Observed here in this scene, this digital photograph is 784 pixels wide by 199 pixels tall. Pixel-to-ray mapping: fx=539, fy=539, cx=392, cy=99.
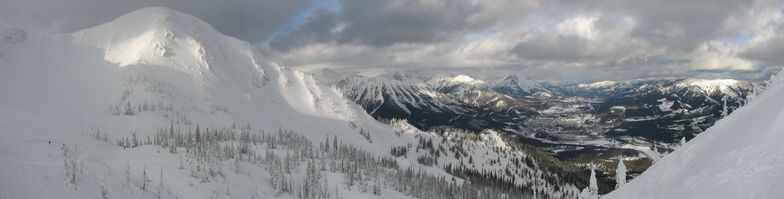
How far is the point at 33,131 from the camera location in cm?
17738

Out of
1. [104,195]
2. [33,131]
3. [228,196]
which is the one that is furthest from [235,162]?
[104,195]

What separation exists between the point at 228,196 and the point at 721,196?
13820 centimetres

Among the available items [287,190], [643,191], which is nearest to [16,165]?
[643,191]

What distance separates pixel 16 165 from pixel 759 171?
94.2 metres

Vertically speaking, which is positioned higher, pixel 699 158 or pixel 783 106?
pixel 783 106

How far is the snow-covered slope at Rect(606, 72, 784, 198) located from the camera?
70.8 feet

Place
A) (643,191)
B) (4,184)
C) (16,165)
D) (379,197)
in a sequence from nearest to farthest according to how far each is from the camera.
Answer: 1. (643,191)
2. (4,184)
3. (16,165)
4. (379,197)

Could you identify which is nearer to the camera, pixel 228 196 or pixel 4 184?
pixel 4 184

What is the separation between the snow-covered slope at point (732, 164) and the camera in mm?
21578

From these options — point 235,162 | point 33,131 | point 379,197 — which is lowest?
point 379,197

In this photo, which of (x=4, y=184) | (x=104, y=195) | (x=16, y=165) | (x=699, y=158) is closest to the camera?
(x=699, y=158)

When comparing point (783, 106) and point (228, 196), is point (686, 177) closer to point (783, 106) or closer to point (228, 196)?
point (783, 106)

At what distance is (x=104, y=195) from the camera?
3504 inches

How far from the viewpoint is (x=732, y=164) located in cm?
2448
